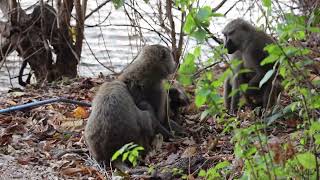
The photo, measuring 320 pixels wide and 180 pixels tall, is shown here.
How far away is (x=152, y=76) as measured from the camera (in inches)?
262

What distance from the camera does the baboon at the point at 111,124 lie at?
5797mm

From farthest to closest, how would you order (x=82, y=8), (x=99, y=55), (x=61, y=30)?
(x=99, y=55), (x=61, y=30), (x=82, y=8)

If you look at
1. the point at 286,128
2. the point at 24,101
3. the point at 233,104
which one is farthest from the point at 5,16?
the point at 286,128

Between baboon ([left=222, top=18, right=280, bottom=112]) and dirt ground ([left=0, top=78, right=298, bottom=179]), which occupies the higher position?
baboon ([left=222, top=18, right=280, bottom=112])

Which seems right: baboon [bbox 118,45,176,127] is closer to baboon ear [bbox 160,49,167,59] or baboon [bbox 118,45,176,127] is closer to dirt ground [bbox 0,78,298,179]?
baboon ear [bbox 160,49,167,59]

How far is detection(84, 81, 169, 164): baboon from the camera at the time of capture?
580 centimetres

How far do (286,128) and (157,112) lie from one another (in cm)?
133

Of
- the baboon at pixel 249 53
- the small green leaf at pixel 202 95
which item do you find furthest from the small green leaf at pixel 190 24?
the baboon at pixel 249 53

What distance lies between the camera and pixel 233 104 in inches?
275

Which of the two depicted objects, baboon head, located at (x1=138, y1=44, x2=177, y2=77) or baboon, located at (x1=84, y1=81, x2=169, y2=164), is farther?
baboon head, located at (x1=138, y1=44, x2=177, y2=77)

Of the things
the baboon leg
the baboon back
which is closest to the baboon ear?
the baboon leg

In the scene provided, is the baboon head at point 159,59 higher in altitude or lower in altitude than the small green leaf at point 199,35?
lower

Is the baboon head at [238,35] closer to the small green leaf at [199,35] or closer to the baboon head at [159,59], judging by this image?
the baboon head at [159,59]

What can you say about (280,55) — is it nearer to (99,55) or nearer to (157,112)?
(157,112)
